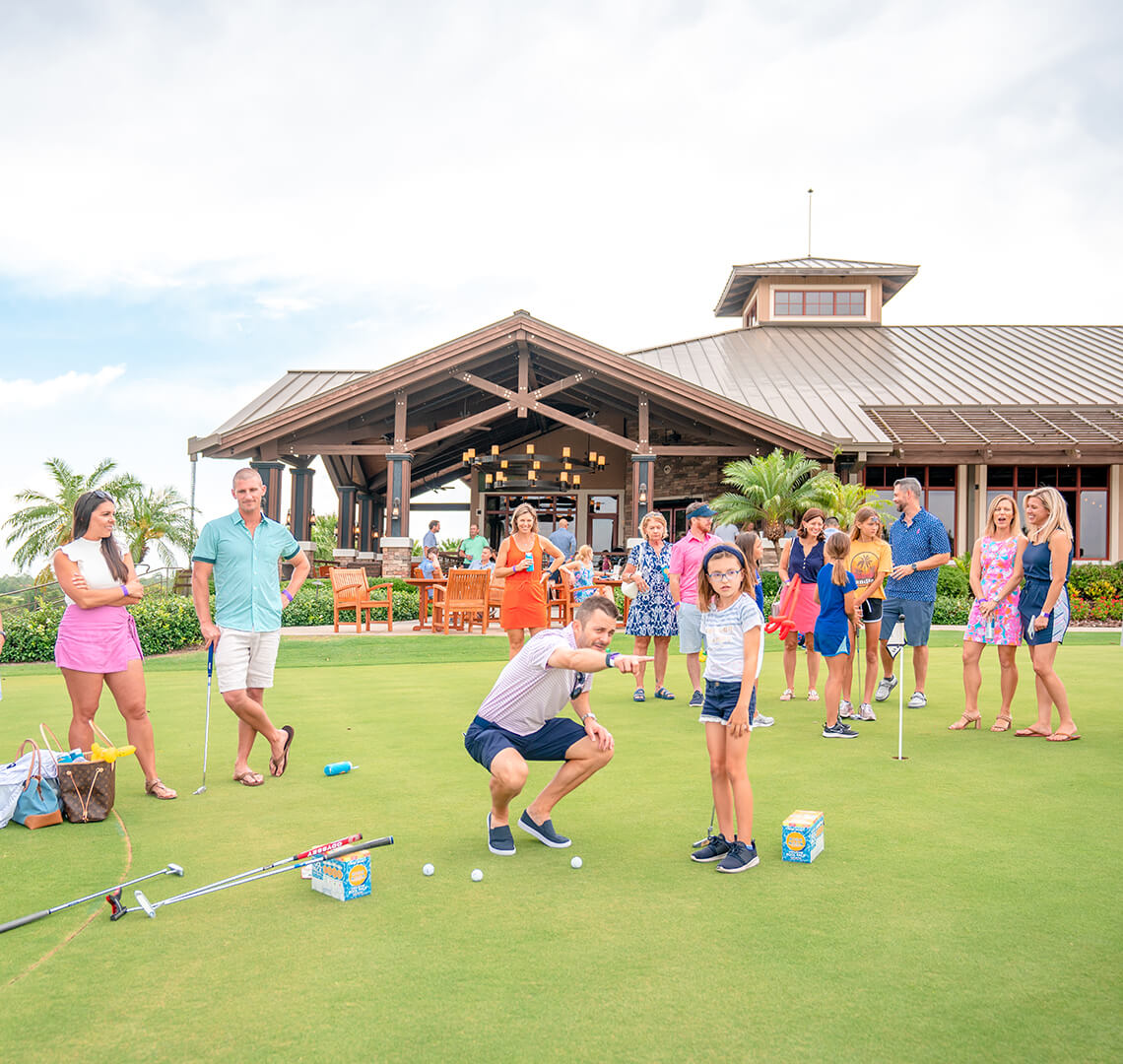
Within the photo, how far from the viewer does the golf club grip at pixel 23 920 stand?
3.50m

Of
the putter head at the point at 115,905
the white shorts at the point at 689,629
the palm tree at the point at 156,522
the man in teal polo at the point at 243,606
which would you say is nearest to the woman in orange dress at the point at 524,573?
the white shorts at the point at 689,629

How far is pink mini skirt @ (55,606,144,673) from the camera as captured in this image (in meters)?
5.44

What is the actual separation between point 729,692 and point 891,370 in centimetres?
2326

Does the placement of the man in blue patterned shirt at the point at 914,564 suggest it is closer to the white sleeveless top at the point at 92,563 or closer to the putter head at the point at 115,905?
the white sleeveless top at the point at 92,563

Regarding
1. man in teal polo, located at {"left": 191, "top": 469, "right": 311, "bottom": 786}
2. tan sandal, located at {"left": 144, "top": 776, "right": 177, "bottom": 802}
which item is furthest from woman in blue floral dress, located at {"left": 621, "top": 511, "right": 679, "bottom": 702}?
tan sandal, located at {"left": 144, "top": 776, "right": 177, "bottom": 802}

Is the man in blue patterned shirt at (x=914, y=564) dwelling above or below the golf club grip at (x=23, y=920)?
above

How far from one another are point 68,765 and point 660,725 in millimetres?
4389

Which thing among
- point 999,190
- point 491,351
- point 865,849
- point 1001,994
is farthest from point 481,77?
point 1001,994

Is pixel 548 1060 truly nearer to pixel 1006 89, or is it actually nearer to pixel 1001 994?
pixel 1001 994

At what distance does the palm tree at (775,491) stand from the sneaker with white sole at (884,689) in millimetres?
9072

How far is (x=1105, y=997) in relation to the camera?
2943 mm

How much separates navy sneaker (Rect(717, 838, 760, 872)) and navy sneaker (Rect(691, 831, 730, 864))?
0.08m

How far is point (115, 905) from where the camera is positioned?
3637 millimetres

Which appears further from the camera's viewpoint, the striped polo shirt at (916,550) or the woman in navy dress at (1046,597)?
the striped polo shirt at (916,550)
